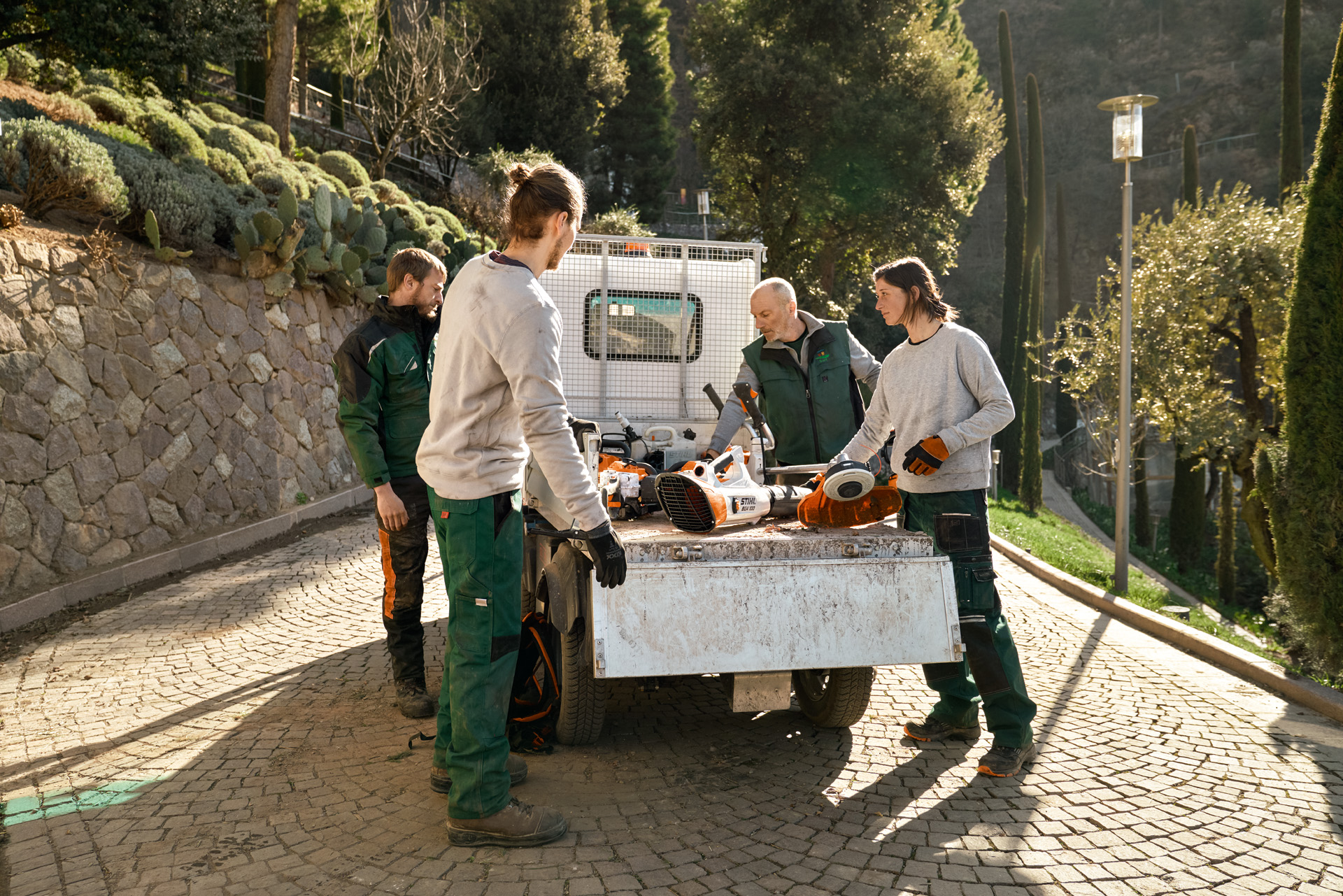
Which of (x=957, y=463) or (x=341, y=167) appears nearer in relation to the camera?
(x=957, y=463)

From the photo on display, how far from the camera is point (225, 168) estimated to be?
36.2ft

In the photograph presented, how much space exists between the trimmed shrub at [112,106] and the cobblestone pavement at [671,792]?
7677 millimetres

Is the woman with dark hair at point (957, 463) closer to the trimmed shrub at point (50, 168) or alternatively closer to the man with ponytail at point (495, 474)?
the man with ponytail at point (495, 474)

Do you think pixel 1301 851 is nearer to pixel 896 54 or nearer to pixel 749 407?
pixel 749 407

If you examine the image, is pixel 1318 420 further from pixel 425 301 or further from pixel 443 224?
pixel 443 224

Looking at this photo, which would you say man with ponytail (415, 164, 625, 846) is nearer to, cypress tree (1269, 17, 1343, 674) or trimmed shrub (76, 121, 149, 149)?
cypress tree (1269, 17, 1343, 674)

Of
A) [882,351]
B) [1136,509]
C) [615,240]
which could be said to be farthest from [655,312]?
[882,351]

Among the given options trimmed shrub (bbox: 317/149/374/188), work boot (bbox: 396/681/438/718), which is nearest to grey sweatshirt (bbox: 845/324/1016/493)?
work boot (bbox: 396/681/438/718)

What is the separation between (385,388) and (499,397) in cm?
164

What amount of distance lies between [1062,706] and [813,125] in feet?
81.2

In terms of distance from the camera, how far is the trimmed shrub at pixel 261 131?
1478 centimetres

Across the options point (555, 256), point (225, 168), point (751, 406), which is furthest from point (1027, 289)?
point (555, 256)

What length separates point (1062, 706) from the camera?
476 cm

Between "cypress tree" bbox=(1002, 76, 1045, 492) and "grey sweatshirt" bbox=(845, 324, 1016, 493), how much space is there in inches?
774
